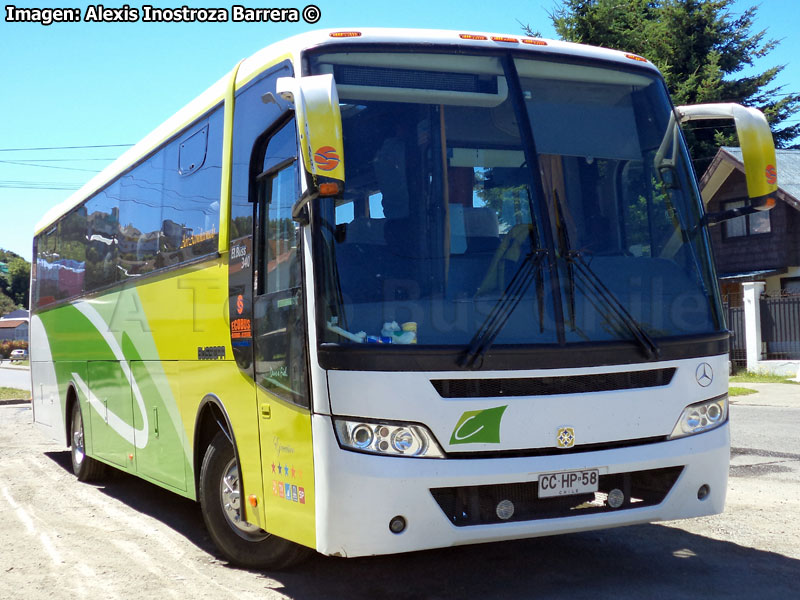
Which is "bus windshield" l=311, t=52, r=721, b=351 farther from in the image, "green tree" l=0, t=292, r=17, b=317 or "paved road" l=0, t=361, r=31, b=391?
"green tree" l=0, t=292, r=17, b=317

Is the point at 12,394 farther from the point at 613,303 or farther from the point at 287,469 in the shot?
the point at 613,303

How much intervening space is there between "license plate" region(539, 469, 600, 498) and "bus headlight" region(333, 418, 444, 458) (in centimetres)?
61

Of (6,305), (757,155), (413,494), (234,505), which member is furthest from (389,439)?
(6,305)

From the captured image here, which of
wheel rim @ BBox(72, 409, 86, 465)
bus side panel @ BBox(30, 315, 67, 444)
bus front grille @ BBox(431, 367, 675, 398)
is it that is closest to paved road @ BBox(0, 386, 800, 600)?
bus front grille @ BBox(431, 367, 675, 398)

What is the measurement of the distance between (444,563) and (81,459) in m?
6.44

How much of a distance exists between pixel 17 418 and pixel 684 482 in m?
18.3

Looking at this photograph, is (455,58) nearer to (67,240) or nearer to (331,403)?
(331,403)

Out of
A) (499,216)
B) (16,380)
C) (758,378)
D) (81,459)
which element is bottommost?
(16,380)

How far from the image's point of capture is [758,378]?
82.7 ft

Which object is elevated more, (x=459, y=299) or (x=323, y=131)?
(x=323, y=131)

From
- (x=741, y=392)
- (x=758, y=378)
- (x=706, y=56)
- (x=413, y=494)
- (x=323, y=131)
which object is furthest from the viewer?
(x=706, y=56)

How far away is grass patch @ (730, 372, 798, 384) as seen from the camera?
24.2 m

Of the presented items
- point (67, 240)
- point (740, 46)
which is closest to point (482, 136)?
point (67, 240)

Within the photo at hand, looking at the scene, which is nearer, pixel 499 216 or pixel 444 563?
pixel 499 216
